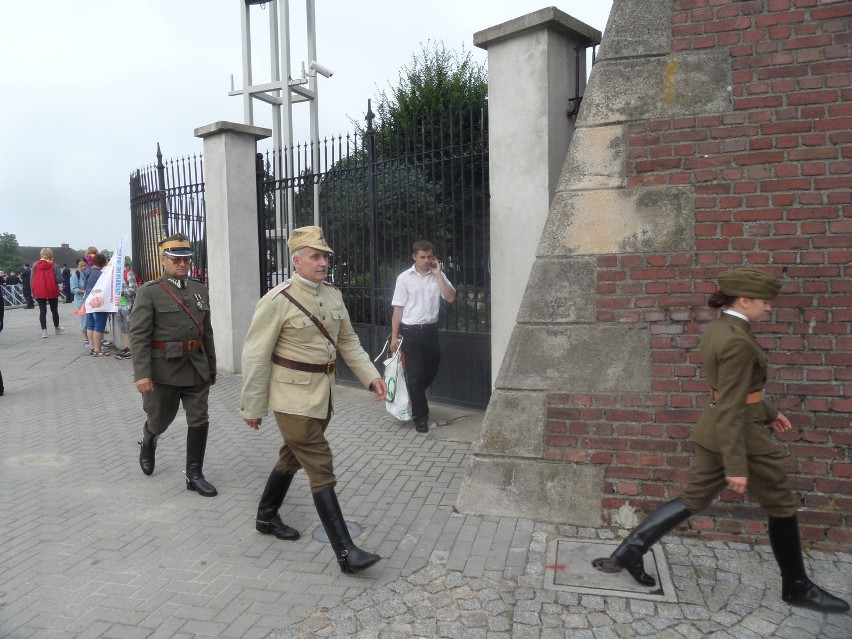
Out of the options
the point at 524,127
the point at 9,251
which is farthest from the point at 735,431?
the point at 9,251

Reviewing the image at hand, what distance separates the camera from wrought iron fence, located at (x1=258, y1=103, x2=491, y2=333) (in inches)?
279

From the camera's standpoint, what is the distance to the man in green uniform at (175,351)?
→ 5008 mm

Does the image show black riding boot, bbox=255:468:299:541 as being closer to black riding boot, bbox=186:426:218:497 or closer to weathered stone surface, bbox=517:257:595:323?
black riding boot, bbox=186:426:218:497

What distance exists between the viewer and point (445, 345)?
743 cm

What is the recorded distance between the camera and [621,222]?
4133mm

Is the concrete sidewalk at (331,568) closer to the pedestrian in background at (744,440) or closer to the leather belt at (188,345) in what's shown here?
Answer: the pedestrian in background at (744,440)

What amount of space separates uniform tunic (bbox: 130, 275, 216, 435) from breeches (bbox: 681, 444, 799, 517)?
3.36 meters

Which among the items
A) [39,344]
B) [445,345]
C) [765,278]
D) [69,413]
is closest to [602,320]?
[765,278]

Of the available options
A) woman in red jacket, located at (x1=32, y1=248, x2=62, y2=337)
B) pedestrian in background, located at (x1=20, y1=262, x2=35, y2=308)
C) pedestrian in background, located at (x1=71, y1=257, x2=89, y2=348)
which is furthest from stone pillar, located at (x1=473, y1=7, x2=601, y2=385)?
pedestrian in background, located at (x1=20, y1=262, x2=35, y2=308)

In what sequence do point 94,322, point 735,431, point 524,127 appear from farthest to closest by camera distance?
point 94,322, point 524,127, point 735,431

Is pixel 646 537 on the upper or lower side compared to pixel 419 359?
lower

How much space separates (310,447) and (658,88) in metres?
2.78

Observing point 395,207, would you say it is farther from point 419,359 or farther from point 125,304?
point 125,304

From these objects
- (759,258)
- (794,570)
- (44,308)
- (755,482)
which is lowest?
(794,570)
